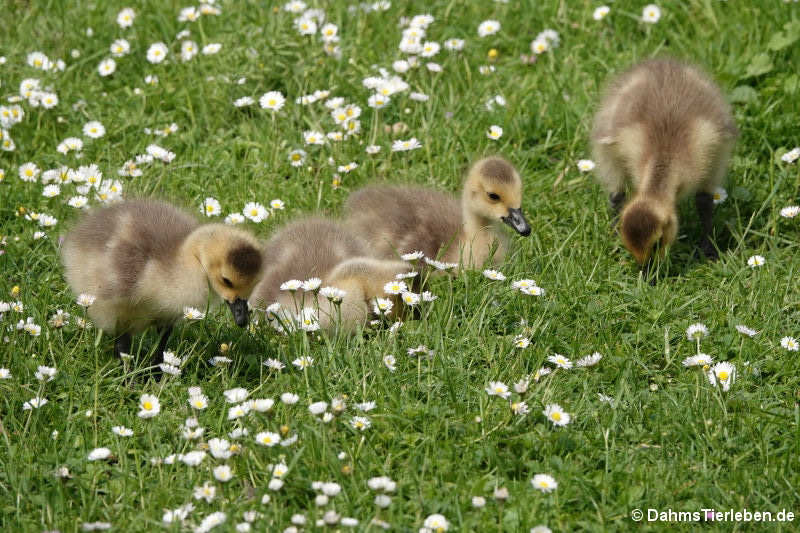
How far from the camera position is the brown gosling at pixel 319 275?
4.38 meters

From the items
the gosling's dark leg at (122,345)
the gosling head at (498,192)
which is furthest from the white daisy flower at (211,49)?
the gosling's dark leg at (122,345)

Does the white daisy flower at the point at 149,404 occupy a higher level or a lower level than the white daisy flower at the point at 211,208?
lower

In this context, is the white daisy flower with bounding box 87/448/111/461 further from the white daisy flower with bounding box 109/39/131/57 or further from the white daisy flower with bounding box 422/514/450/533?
the white daisy flower with bounding box 109/39/131/57

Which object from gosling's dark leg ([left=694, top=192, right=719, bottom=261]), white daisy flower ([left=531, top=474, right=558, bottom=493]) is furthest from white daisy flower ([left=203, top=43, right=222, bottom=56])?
white daisy flower ([left=531, top=474, right=558, bottom=493])

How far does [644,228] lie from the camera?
491 cm

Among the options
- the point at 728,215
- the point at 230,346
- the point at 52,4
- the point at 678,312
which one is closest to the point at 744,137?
the point at 728,215

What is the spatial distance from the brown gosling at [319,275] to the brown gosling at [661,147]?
4.13 ft

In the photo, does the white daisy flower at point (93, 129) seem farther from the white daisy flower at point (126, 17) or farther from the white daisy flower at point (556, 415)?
the white daisy flower at point (556, 415)

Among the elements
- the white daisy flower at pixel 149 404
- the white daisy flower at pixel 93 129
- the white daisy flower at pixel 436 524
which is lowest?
the white daisy flower at pixel 436 524

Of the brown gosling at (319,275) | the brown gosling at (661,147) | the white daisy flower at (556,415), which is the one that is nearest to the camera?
the white daisy flower at (556,415)

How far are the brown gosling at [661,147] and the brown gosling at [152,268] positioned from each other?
1903 mm

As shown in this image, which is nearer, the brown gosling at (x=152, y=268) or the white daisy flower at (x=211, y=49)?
the brown gosling at (x=152, y=268)

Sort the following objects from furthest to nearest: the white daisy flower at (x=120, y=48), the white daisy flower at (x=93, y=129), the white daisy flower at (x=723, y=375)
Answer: the white daisy flower at (x=120, y=48)
the white daisy flower at (x=93, y=129)
the white daisy flower at (x=723, y=375)

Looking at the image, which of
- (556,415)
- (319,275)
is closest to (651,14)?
(319,275)
